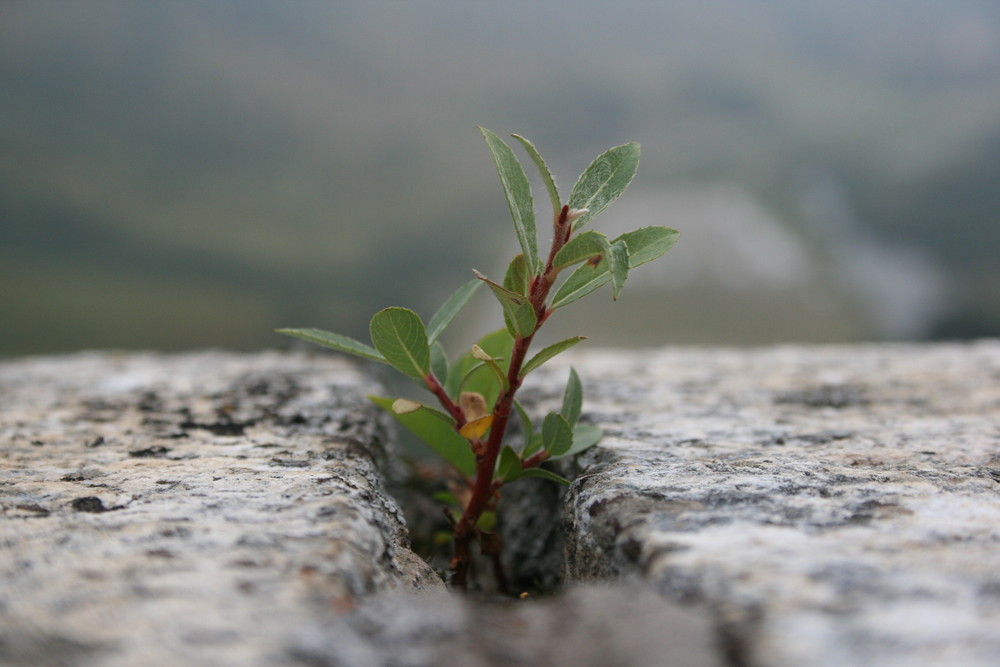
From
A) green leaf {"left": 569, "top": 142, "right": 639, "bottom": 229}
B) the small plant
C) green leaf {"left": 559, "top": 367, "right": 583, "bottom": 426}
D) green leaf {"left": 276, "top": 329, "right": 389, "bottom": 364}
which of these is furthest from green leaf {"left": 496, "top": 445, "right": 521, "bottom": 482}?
green leaf {"left": 569, "top": 142, "right": 639, "bottom": 229}

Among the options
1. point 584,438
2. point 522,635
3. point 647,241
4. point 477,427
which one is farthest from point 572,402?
point 522,635

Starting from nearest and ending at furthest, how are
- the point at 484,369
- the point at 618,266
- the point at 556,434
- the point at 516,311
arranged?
the point at 618,266
the point at 516,311
the point at 556,434
the point at 484,369

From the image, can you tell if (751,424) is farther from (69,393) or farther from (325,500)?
(69,393)

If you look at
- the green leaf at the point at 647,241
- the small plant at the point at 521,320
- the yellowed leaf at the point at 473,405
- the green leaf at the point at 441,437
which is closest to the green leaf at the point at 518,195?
the small plant at the point at 521,320

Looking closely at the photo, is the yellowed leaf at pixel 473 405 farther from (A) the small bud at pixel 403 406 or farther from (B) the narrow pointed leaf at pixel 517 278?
(B) the narrow pointed leaf at pixel 517 278

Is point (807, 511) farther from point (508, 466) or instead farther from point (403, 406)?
point (403, 406)
